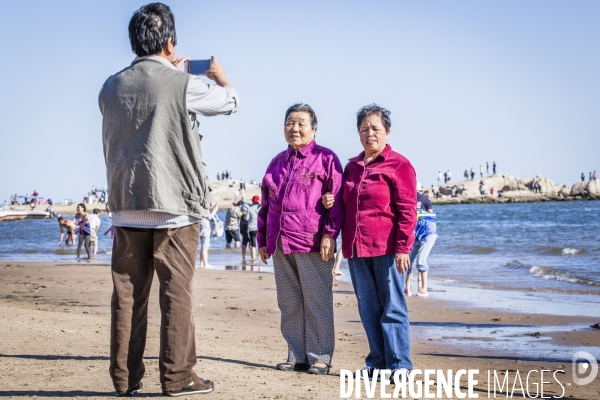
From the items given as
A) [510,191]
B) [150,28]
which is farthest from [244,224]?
[510,191]

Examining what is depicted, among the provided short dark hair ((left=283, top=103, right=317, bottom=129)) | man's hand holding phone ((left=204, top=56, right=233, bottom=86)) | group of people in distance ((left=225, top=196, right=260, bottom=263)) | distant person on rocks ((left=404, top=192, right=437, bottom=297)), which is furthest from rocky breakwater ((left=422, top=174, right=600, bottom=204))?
man's hand holding phone ((left=204, top=56, right=233, bottom=86))

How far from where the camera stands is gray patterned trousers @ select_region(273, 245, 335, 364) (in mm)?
5309

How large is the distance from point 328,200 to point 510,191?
93481 mm

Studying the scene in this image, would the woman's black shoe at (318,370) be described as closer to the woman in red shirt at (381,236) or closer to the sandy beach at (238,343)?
the sandy beach at (238,343)

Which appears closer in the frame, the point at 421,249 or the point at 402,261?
the point at 402,261

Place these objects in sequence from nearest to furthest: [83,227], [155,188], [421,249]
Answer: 1. [155,188]
2. [421,249]
3. [83,227]

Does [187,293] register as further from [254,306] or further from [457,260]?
[457,260]

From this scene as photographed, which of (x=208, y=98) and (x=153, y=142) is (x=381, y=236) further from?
(x=153, y=142)

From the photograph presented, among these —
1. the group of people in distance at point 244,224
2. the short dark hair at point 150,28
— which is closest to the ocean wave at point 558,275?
the group of people in distance at point 244,224

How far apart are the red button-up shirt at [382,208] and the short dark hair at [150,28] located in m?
1.80

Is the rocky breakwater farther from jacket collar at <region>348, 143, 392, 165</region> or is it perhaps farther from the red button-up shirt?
the red button-up shirt

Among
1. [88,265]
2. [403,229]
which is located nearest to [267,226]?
[403,229]

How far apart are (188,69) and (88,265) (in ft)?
52.6

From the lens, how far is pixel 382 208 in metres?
5.12
